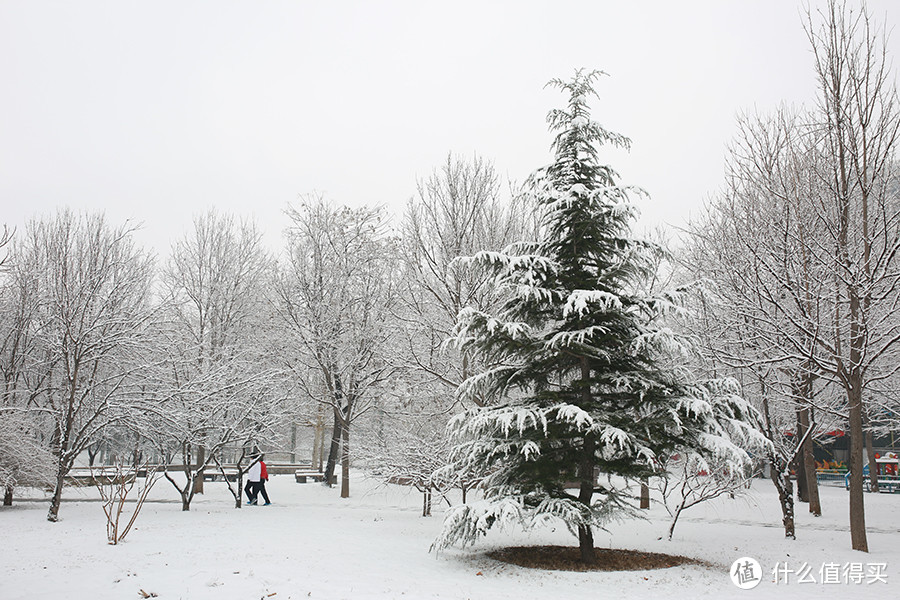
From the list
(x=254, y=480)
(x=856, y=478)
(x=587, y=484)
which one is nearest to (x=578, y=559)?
(x=587, y=484)

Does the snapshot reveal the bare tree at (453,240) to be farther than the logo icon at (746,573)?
Yes

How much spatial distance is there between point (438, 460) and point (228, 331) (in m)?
12.4

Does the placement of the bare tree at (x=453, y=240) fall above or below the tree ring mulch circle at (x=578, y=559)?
above

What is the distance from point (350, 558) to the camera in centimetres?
863

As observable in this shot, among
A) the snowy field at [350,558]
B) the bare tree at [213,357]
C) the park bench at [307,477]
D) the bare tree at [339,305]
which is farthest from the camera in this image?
the park bench at [307,477]

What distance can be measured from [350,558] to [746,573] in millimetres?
5202

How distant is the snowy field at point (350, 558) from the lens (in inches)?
269

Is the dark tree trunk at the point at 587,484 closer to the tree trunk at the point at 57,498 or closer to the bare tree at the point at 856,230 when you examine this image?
the bare tree at the point at 856,230

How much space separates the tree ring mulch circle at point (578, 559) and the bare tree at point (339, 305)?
9878mm

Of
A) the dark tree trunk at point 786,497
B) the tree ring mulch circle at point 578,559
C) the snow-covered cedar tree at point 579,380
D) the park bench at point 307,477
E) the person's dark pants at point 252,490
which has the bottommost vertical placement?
the park bench at point 307,477

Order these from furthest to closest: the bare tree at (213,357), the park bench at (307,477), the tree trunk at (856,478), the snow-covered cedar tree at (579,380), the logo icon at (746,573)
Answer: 1. the park bench at (307,477)
2. the bare tree at (213,357)
3. the tree trunk at (856,478)
4. the snow-covered cedar tree at (579,380)
5. the logo icon at (746,573)

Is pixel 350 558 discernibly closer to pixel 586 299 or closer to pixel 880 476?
pixel 586 299

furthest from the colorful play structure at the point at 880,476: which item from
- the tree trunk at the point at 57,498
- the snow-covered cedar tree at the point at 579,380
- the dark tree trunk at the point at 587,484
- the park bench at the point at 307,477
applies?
the tree trunk at the point at 57,498

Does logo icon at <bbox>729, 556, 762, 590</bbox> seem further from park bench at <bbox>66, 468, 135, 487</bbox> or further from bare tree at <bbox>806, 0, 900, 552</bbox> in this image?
park bench at <bbox>66, 468, 135, 487</bbox>
